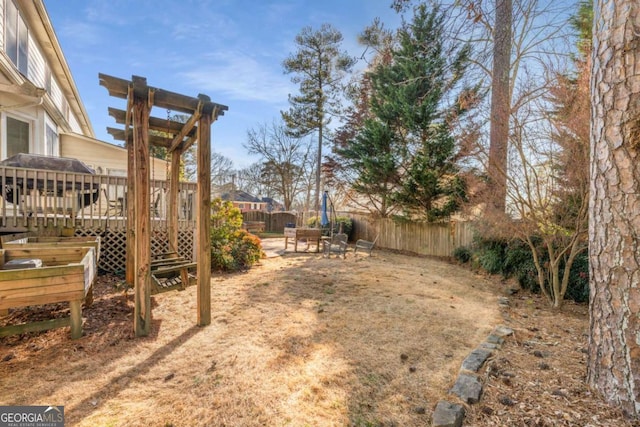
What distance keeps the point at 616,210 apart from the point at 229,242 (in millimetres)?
6971

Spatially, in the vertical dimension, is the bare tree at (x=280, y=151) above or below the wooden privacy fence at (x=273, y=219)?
above

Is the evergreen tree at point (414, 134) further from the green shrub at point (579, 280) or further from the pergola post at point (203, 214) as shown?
the pergola post at point (203, 214)

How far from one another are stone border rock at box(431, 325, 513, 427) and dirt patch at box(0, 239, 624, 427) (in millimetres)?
75

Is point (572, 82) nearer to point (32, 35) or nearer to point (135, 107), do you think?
point (135, 107)

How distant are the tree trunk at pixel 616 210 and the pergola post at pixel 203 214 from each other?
3785 millimetres

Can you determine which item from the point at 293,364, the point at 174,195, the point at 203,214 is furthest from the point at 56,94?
the point at 293,364

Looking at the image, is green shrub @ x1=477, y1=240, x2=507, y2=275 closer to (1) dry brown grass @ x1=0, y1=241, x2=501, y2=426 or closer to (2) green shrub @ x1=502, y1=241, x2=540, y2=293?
(2) green shrub @ x1=502, y1=241, x2=540, y2=293

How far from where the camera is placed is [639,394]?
6.29ft

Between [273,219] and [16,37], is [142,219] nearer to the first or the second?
[16,37]

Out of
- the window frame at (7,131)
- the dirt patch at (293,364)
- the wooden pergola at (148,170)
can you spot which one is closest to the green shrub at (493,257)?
the dirt patch at (293,364)

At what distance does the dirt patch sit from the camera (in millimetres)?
2070

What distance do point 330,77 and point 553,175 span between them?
15870 mm

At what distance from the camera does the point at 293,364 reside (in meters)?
2.76

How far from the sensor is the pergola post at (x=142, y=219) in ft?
10.9
